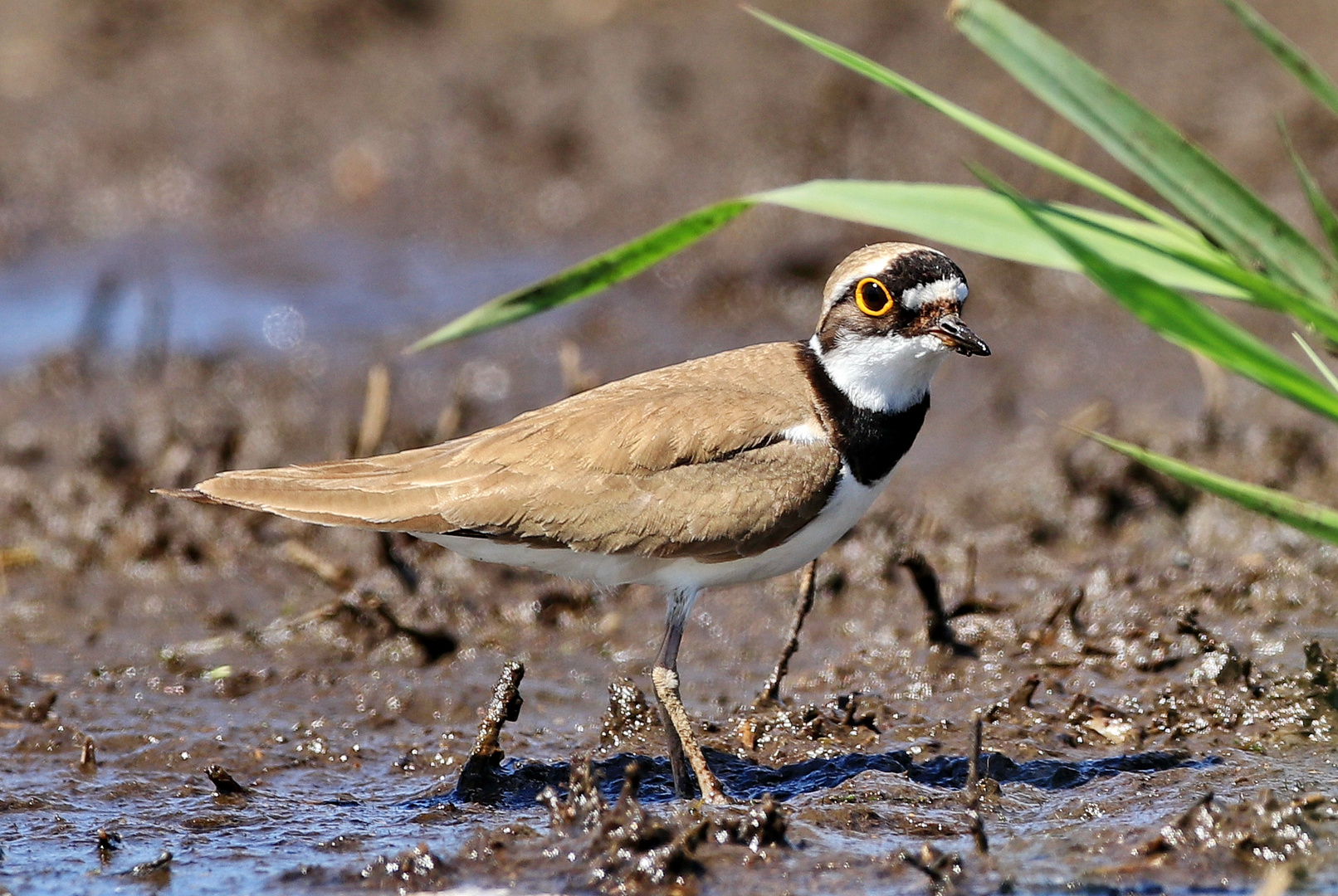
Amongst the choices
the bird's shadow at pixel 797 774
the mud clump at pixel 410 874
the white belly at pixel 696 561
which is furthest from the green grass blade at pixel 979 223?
the mud clump at pixel 410 874

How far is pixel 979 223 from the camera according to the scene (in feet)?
15.7

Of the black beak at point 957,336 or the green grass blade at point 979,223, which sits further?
the black beak at point 957,336

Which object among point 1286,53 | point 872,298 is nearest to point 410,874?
point 872,298

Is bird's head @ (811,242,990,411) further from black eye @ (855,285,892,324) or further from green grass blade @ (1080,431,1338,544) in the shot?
green grass blade @ (1080,431,1338,544)

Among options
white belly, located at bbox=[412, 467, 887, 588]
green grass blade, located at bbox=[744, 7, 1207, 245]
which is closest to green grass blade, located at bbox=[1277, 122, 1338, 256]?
green grass blade, located at bbox=[744, 7, 1207, 245]

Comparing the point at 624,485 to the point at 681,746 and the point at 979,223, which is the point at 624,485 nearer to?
the point at 681,746

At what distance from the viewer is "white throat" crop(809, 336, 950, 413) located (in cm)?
525

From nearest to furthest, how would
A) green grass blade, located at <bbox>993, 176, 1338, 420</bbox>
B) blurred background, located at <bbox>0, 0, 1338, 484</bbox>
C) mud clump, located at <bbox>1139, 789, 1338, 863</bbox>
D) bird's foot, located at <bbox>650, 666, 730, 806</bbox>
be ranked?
green grass blade, located at <bbox>993, 176, 1338, 420</bbox> → mud clump, located at <bbox>1139, 789, 1338, 863</bbox> → bird's foot, located at <bbox>650, 666, 730, 806</bbox> → blurred background, located at <bbox>0, 0, 1338, 484</bbox>

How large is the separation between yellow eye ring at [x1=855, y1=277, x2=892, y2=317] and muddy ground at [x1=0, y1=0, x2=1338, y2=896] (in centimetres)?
100

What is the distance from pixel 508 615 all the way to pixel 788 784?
197 centimetres

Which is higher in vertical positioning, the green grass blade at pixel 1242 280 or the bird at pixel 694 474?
the green grass blade at pixel 1242 280

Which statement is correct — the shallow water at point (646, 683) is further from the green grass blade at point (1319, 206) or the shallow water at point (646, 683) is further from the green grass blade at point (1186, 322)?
the green grass blade at point (1319, 206)

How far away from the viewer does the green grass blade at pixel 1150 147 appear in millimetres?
4672

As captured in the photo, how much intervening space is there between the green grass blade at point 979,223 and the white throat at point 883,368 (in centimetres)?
52
